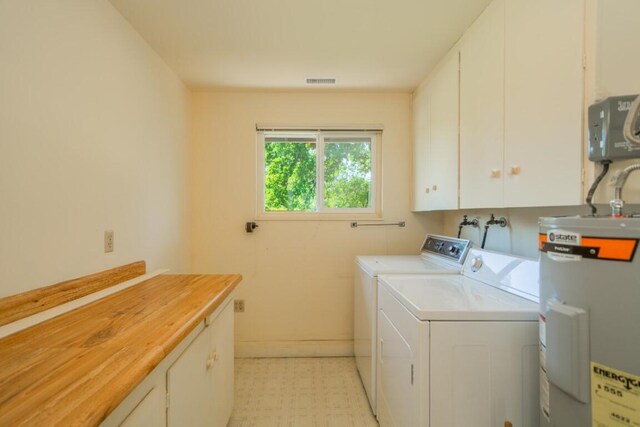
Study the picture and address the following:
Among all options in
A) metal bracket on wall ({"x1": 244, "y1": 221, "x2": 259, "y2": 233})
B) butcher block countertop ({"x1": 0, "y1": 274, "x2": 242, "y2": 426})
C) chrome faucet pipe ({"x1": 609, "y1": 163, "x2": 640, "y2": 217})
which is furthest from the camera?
metal bracket on wall ({"x1": 244, "y1": 221, "x2": 259, "y2": 233})

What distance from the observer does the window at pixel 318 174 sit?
2623 millimetres

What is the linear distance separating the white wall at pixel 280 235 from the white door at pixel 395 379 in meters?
0.95

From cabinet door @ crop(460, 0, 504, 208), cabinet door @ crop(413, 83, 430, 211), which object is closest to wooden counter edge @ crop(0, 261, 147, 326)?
cabinet door @ crop(460, 0, 504, 208)

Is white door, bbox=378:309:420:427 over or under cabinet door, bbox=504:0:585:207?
under

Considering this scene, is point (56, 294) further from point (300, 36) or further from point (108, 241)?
point (300, 36)

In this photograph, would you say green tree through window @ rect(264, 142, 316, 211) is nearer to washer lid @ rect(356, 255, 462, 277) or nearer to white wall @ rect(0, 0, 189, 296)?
A: washer lid @ rect(356, 255, 462, 277)

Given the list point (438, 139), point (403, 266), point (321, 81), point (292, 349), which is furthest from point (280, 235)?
point (438, 139)

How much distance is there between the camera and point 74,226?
1229mm

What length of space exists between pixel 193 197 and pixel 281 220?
80cm

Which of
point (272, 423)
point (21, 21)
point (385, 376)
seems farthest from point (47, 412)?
point (272, 423)

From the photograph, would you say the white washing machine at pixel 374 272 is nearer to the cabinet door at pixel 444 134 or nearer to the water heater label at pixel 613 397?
the cabinet door at pixel 444 134

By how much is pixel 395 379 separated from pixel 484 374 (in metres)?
0.43

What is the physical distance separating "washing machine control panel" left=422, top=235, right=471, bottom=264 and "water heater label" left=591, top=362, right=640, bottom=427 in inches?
43.0

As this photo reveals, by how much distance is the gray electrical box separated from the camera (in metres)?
0.83
